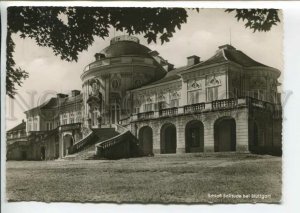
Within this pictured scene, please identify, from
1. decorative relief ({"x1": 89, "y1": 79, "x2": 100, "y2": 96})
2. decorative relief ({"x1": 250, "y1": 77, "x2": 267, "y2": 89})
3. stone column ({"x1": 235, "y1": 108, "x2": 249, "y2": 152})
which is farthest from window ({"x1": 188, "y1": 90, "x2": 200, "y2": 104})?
decorative relief ({"x1": 89, "y1": 79, "x2": 100, "y2": 96})

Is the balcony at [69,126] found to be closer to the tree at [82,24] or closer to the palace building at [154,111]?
the palace building at [154,111]

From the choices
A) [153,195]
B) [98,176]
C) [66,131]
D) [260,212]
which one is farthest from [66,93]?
[260,212]

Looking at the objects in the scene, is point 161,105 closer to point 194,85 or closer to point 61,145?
point 194,85

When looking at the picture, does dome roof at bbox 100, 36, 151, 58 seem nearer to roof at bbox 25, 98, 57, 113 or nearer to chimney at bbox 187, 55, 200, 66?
chimney at bbox 187, 55, 200, 66

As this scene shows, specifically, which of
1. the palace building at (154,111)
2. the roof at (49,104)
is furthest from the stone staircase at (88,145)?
the roof at (49,104)

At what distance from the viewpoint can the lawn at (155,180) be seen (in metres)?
8.00

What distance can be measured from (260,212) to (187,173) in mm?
1019

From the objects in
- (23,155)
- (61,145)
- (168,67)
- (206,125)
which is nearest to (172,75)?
(168,67)

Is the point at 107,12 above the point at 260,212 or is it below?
above

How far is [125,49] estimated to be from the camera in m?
8.25

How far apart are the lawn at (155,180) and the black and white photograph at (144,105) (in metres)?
0.01

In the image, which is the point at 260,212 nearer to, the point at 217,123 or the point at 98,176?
the point at 217,123

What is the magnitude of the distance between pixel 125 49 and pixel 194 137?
56.3 inches

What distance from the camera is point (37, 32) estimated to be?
27.1 ft
